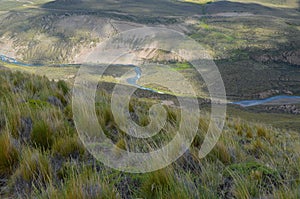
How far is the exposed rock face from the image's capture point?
96.6 metres

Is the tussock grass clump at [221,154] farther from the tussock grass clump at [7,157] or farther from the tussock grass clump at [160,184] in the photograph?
the tussock grass clump at [7,157]

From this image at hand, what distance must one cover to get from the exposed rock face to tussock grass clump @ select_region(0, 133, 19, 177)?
101m

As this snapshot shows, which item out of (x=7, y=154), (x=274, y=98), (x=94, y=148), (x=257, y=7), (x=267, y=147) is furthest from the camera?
(x=257, y=7)

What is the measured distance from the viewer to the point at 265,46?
333ft

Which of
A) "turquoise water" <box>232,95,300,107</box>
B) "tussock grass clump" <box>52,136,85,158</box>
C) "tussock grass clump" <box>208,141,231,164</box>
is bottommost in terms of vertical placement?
"turquoise water" <box>232,95,300,107</box>

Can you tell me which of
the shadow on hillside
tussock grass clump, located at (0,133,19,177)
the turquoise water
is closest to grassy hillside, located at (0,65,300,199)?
tussock grass clump, located at (0,133,19,177)

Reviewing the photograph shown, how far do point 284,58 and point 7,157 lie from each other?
107 meters

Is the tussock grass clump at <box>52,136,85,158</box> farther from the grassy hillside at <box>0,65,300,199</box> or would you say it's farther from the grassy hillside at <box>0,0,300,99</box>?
the grassy hillside at <box>0,0,300,99</box>

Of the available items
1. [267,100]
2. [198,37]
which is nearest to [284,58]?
[267,100]

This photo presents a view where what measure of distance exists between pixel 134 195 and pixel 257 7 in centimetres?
20246

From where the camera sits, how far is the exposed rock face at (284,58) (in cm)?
9656

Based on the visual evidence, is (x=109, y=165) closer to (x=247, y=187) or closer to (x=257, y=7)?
(x=247, y=187)

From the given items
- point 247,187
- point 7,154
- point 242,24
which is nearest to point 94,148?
point 7,154

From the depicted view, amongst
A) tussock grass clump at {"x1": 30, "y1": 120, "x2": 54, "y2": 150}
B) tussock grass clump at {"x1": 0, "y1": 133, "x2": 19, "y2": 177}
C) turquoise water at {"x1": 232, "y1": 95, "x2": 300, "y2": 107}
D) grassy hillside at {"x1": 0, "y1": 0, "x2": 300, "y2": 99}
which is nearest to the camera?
tussock grass clump at {"x1": 0, "y1": 133, "x2": 19, "y2": 177}
